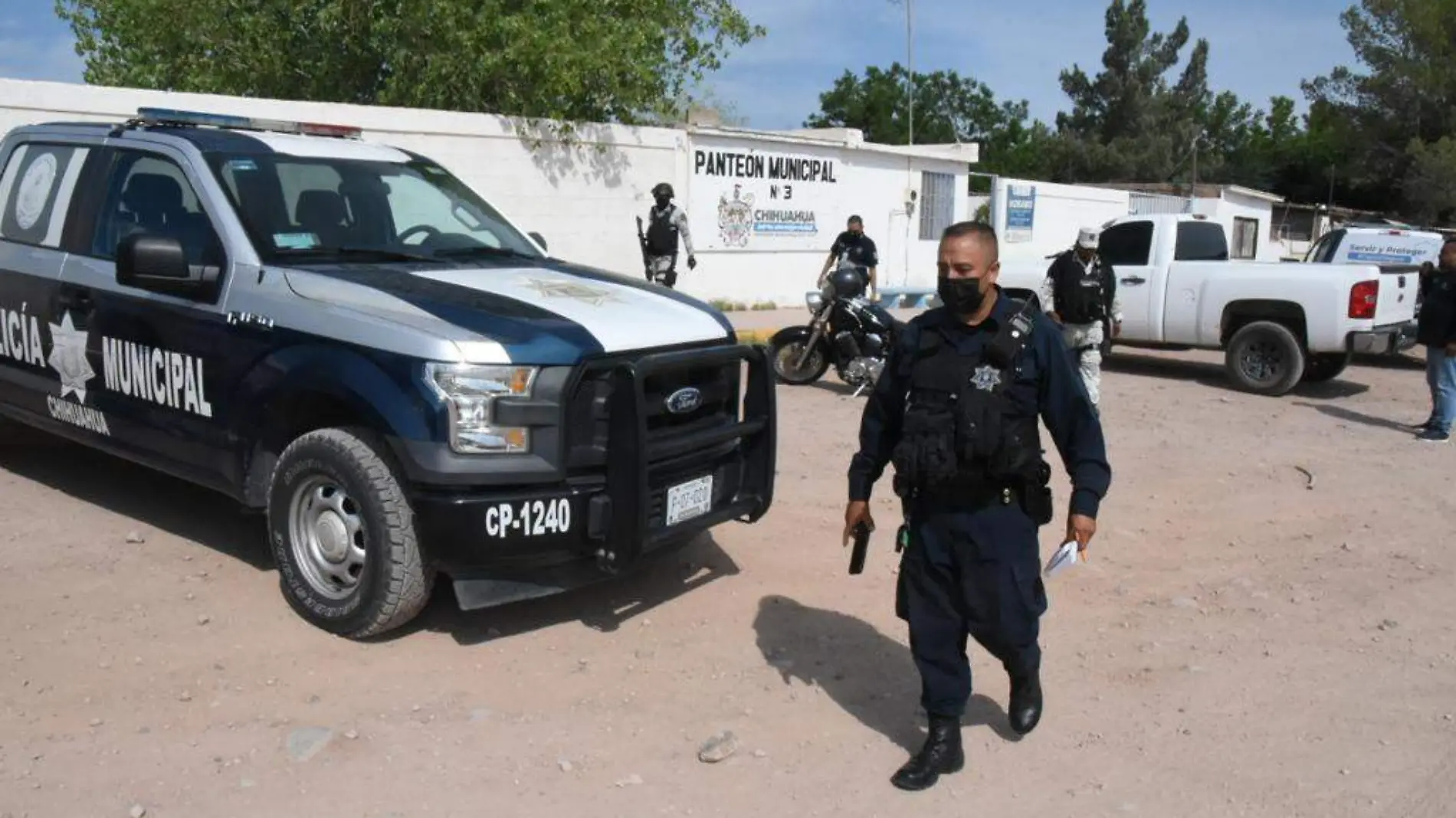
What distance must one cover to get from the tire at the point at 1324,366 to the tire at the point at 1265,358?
24cm

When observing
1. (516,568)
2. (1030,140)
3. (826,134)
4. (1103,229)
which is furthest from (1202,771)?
(1030,140)

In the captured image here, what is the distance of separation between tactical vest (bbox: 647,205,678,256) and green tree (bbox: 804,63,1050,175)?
50.9 meters

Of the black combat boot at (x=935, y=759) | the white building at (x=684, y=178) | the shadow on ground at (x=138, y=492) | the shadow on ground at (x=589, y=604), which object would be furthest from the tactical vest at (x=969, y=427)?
the white building at (x=684, y=178)

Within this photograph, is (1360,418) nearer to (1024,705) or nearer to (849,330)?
(849,330)

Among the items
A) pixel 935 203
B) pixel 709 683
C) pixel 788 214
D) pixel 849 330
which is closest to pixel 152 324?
pixel 709 683

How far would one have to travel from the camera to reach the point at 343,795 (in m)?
3.72

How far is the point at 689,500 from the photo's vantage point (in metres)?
5.01

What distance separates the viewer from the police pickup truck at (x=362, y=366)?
4.48 meters

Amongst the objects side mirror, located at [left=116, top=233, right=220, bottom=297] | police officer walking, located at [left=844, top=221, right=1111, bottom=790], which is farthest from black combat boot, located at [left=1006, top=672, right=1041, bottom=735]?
side mirror, located at [left=116, top=233, right=220, bottom=297]

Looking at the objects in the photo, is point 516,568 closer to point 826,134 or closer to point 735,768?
point 735,768

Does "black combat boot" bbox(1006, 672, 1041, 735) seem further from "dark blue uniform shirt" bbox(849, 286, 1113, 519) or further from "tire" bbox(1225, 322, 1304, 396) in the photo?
"tire" bbox(1225, 322, 1304, 396)

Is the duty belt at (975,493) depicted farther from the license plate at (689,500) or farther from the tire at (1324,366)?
the tire at (1324,366)

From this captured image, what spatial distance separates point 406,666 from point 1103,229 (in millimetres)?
10607

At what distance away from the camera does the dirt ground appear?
3840 mm
